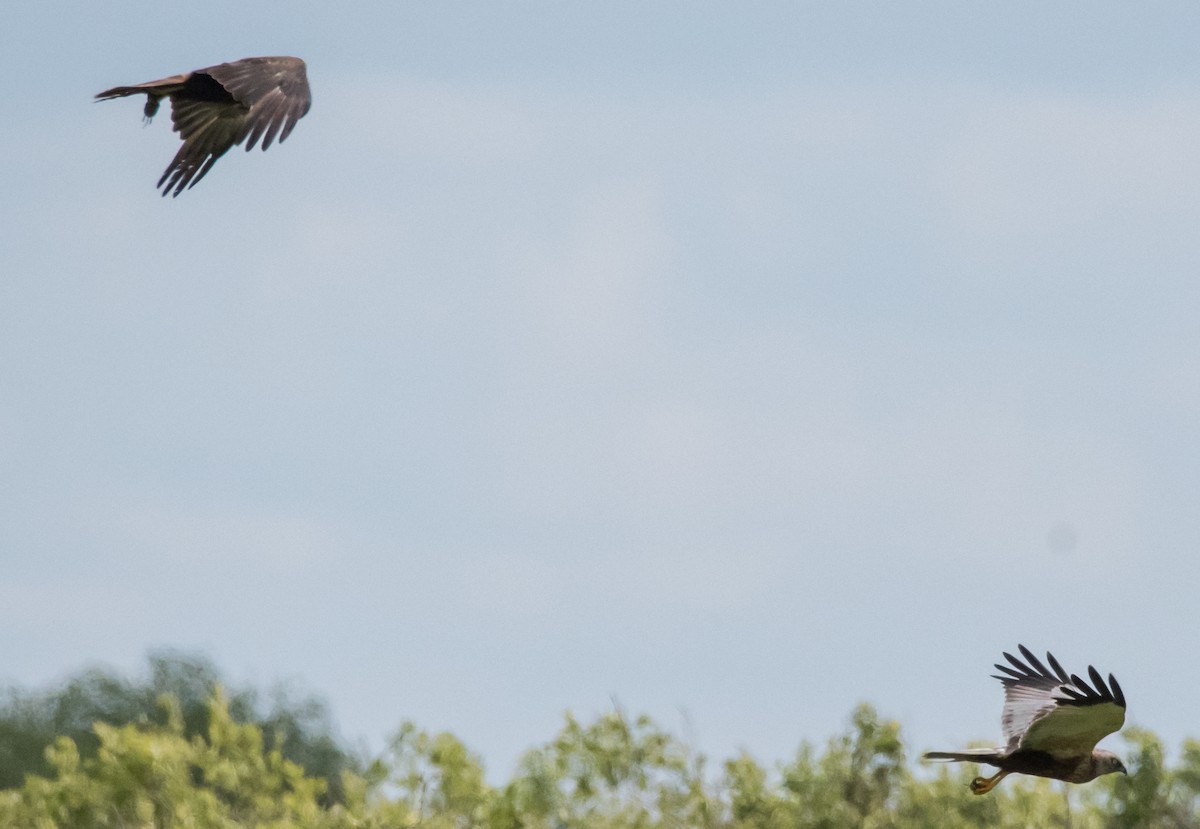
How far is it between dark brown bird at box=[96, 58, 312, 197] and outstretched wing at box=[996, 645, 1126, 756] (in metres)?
7.13

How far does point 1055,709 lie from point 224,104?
7752 millimetres

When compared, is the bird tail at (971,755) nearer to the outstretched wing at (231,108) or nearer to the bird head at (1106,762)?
the bird head at (1106,762)

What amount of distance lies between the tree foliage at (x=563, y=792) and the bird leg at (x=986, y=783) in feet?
2.98

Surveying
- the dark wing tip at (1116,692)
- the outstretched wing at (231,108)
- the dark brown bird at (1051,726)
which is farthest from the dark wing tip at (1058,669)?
the outstretched wing at (231,108)

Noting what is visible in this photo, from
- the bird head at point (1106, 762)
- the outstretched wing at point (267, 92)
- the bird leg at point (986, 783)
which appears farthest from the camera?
the bird head at point (1106, 762)

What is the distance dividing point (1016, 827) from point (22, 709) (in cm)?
2429

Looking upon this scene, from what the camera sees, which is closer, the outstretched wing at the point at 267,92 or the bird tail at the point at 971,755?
the outstretched wing at the point at 267,92

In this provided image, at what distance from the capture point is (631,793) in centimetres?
1556

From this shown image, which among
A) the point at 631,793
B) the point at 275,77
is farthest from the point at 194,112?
the point at 631,793

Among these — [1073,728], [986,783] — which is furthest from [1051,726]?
[986,783]

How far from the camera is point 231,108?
13.0m

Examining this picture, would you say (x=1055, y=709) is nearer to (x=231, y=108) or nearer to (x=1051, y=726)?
(x=1051, y=726)

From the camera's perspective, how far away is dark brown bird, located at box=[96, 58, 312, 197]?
12742 millimetres

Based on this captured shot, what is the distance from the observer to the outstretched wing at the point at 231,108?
12.7 meters
